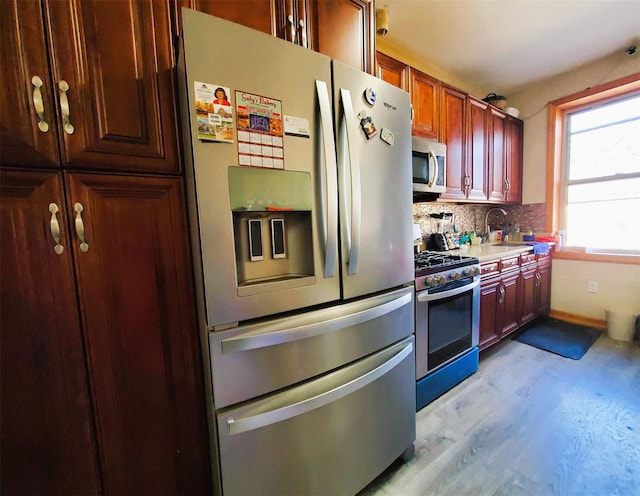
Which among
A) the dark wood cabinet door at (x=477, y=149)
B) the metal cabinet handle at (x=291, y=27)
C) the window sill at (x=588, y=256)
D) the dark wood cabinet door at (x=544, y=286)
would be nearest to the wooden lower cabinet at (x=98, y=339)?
the metal cabinet handle at (x=291, y=27)

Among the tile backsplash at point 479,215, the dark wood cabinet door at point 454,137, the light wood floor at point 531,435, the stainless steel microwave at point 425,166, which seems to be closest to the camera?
the light wood floor at point 531,435

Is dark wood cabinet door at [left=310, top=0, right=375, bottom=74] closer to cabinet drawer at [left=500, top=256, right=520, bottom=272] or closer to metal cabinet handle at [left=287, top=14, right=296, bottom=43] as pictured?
metal cabinet handle at [left=287, top=14, right=296, bottom=43]

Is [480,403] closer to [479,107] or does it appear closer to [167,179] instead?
[167,179]

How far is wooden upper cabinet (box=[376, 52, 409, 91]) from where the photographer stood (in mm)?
1844

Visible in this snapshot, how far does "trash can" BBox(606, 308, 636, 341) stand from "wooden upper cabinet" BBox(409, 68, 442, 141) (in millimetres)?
2477

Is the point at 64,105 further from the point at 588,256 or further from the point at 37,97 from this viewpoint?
the point at 588,256

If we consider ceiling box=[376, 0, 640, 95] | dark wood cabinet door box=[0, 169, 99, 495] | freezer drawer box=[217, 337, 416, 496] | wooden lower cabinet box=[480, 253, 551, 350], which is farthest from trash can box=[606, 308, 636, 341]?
dark wood cabinet door box=[0, 169, 99, 495]

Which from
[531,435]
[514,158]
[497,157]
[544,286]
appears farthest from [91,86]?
[544,286]

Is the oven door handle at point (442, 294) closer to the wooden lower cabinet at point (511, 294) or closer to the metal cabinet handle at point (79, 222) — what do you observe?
the wooden lower cabinet at point (511, 294)

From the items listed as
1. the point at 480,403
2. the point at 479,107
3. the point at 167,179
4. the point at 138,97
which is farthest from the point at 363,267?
the point at 479,107

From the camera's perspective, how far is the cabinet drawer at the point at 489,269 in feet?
7.07

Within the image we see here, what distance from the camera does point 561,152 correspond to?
310cm

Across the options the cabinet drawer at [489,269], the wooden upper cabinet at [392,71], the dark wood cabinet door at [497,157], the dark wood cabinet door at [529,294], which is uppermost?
the wooden upper cabinet at [392,71]

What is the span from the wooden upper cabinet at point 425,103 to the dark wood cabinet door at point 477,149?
512 mm
